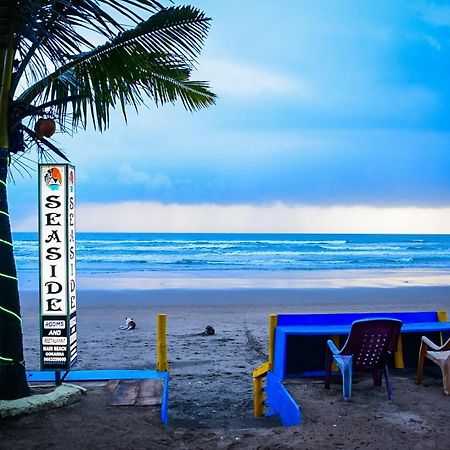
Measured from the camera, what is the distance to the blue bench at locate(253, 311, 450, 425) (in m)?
6.94

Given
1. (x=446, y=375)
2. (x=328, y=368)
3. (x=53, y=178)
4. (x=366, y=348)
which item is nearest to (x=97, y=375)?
(x=53, y=178)

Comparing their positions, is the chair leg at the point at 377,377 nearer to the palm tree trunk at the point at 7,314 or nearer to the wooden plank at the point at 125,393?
Result: the wooden plank at the point at 125,393

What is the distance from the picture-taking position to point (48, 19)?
18.2ft

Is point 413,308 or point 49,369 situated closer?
point 49,369

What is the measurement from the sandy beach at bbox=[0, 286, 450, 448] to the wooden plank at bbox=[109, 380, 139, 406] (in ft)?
0.49

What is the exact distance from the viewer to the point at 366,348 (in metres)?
6.25

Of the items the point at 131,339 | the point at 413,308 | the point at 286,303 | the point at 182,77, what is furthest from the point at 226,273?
the point at 182,77

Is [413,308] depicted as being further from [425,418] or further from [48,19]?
[48,19]

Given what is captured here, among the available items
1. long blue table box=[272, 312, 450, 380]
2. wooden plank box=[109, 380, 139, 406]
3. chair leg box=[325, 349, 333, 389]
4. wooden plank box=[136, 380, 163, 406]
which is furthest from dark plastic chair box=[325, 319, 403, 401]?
wooden plank box=[109, 380, 139, 406]

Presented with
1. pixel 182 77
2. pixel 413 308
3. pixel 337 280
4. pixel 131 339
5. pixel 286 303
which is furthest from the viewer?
pixel 337 280

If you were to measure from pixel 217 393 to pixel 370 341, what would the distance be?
2.77 metres

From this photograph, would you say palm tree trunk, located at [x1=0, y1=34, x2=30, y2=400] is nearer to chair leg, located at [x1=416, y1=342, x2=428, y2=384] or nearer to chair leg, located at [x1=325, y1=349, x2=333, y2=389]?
chair leg, located at [x1=325, y1=349, x2=333, y2=389]

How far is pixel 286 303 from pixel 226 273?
12.7 m

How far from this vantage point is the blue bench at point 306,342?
6938 millimetres
